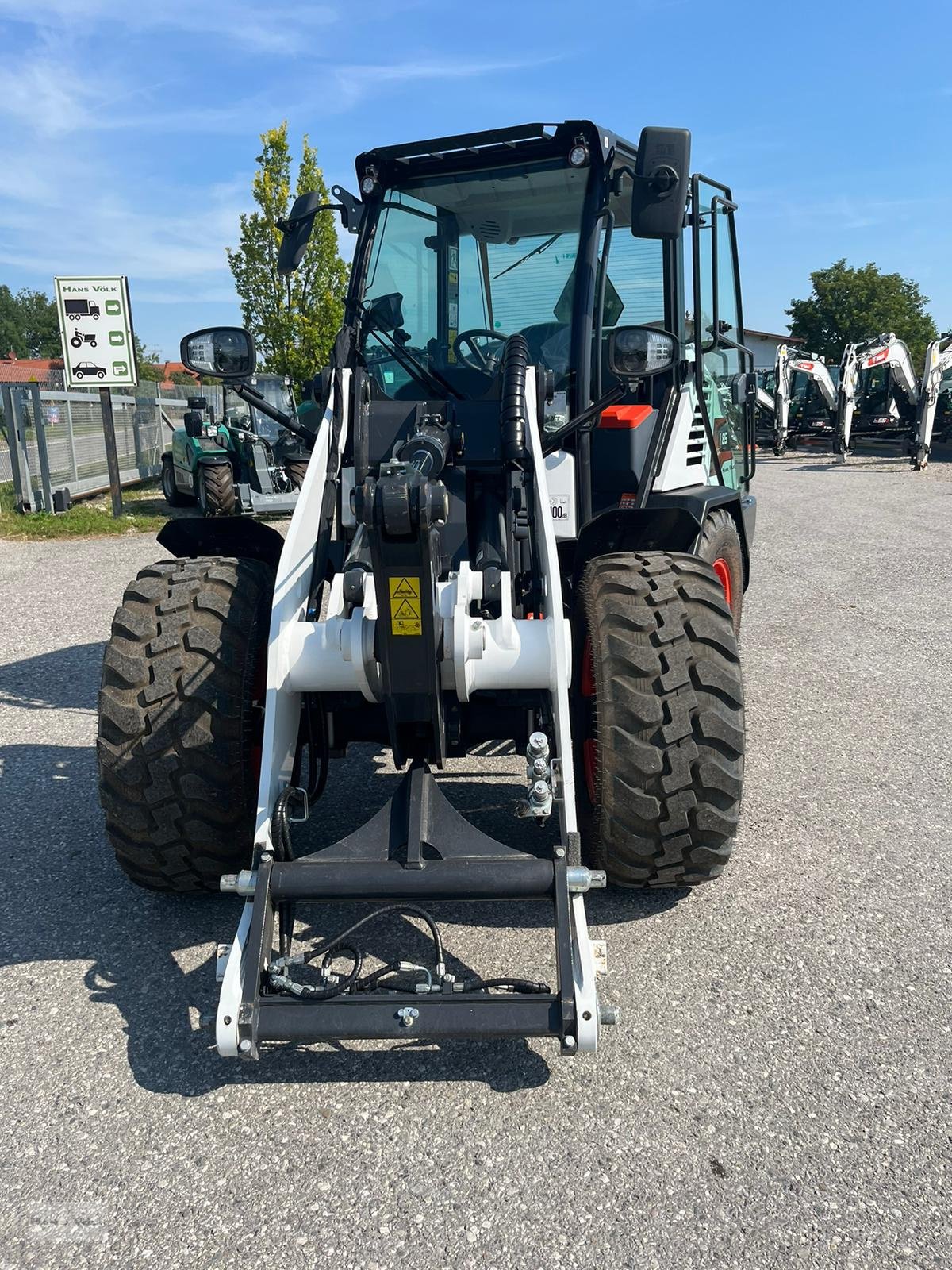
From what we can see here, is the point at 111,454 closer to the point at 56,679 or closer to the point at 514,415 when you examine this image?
the point at 56,679

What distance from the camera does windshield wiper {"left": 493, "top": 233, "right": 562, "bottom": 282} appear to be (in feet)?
15.0

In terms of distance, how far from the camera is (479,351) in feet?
15.1

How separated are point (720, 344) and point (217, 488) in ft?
31.8

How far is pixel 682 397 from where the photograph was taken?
5168 millimetres

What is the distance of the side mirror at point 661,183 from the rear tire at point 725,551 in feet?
5.92

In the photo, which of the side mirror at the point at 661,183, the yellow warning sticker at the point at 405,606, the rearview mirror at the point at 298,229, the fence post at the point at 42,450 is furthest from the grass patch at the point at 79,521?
the yellow warning sticker at the point at 405,606

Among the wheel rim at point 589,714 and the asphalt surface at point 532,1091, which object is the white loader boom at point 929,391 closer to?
the asphalt surface at point 532,1091

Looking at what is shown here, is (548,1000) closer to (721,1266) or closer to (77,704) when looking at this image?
(721,1266)

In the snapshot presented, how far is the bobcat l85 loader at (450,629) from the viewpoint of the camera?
2783 millimetres

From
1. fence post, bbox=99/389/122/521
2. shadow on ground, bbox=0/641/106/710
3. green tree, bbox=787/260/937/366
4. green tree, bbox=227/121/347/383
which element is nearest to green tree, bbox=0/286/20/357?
green tree, bbox=787/260/937/366

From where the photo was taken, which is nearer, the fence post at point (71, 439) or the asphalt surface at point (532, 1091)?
the asphalt surface at point (532, 1091)

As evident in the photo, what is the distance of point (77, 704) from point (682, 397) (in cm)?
400

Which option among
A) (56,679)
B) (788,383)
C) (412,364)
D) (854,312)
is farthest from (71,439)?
(854,312)

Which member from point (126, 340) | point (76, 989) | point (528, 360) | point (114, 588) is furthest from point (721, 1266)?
point (126, 340)
